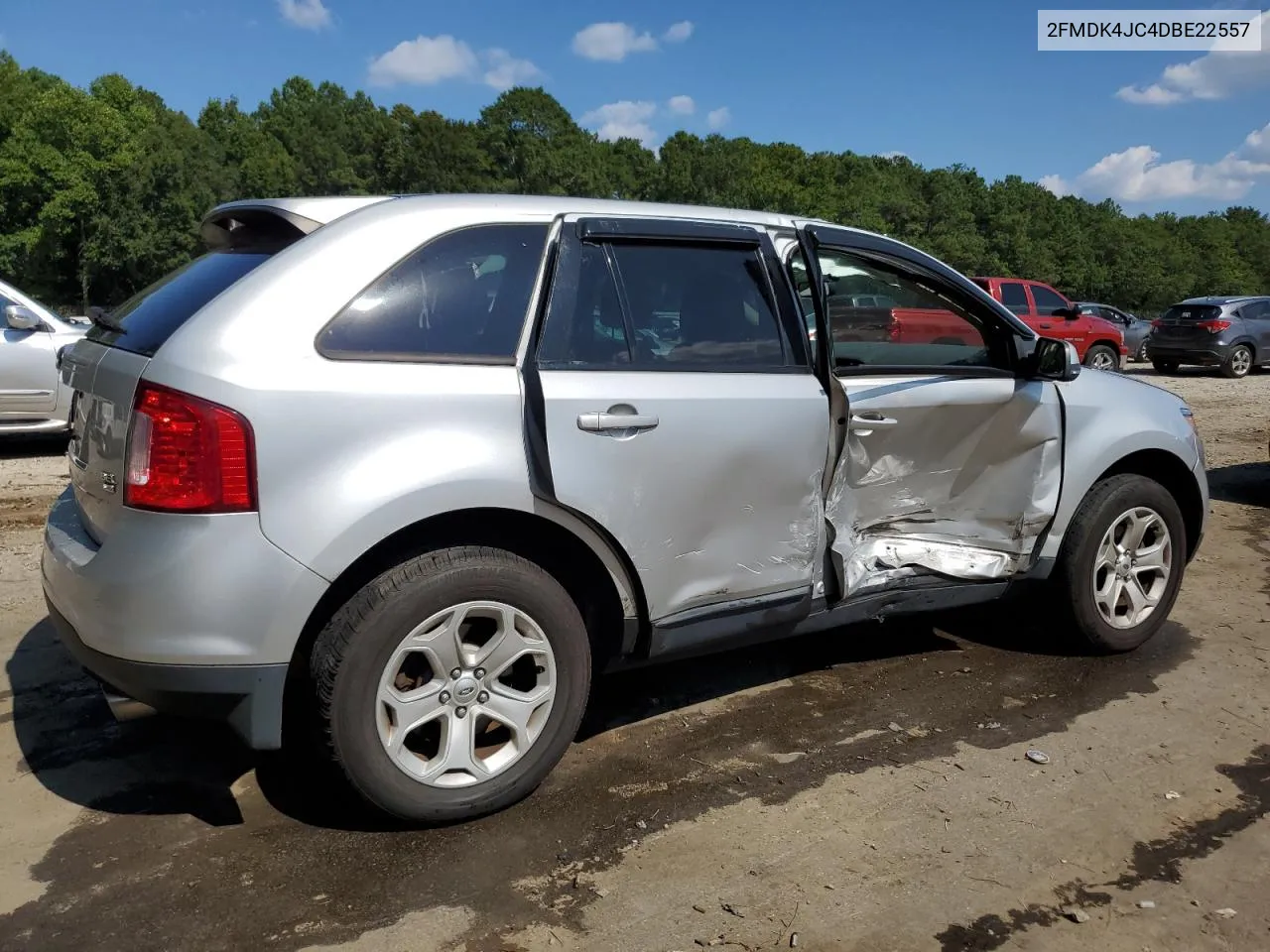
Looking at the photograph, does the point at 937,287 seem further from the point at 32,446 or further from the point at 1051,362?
the point at 32,446

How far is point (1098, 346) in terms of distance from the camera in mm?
19766

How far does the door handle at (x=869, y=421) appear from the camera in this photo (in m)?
3.63

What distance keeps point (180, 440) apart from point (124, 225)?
190 ft

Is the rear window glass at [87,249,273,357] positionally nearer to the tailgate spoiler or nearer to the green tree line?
the tailgate spoiler

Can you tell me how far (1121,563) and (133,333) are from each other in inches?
157

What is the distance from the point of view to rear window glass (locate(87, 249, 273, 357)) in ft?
9.39

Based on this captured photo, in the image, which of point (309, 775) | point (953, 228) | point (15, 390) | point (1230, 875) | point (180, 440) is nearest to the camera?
point (180, 440)

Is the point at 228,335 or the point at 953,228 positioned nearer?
the point at 228,335

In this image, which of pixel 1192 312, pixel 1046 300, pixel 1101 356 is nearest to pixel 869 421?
pixel 1046 300

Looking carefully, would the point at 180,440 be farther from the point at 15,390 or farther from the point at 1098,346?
the point at 1098,346

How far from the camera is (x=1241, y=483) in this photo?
869cm

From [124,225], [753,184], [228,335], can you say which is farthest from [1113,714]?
[753,184]

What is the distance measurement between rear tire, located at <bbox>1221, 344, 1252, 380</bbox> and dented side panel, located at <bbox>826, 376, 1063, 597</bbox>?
63.7 ft

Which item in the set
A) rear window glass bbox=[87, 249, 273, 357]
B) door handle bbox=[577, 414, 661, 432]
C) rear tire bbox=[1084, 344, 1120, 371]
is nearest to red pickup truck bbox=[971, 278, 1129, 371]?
rear tire bbox=[1084, 344, 1120, 371]
